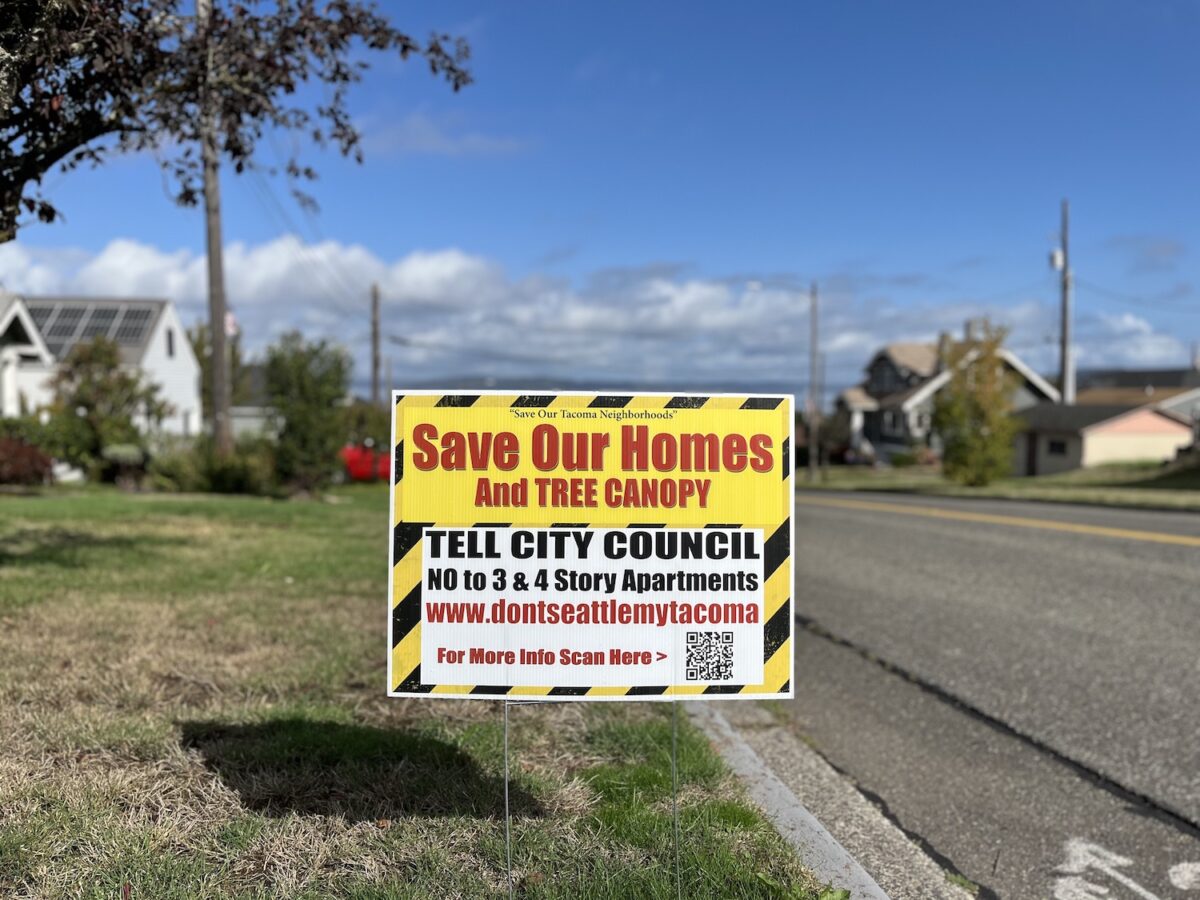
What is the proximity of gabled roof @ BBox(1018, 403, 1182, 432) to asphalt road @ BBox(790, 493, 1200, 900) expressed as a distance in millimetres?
42506

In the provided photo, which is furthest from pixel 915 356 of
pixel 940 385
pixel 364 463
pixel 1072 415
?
pixel 364 463

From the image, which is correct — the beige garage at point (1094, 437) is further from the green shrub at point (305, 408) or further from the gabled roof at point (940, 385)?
the green shrub at point (305, 408)

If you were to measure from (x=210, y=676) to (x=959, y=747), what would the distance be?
13.8 feet

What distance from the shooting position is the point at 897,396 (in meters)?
76.9

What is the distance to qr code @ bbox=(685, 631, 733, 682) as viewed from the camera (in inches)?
142

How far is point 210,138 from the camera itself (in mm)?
7254

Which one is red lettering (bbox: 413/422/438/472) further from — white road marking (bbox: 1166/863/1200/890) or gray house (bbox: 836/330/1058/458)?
gray house (bbox: 836/330/1058/458)

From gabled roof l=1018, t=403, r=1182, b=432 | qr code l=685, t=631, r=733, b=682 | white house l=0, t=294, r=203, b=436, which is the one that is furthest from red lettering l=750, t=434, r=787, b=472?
gabled roof l=1018, t=403, r=1182, b=432

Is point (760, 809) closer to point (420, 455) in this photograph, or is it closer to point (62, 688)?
point (420, 455)

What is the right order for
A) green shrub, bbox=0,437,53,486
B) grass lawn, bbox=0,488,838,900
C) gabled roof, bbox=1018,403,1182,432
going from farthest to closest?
gabled roof, bbox=1018,403,1182,432 → green shrub, bbox=0,437,53,486 → grass lawn, bbox=0,488,838,900

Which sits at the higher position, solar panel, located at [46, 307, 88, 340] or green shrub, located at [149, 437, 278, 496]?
solar panel, located at [46, 307, 88, 340]

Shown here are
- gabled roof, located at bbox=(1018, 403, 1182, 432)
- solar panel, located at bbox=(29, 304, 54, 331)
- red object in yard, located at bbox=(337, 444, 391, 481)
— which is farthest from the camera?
gabled roof, located at bbox=(1018, 403, 1182, 432)

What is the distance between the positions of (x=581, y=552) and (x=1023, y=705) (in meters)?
4.31

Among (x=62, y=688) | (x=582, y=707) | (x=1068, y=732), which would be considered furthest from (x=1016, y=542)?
(x=62, y=688)
